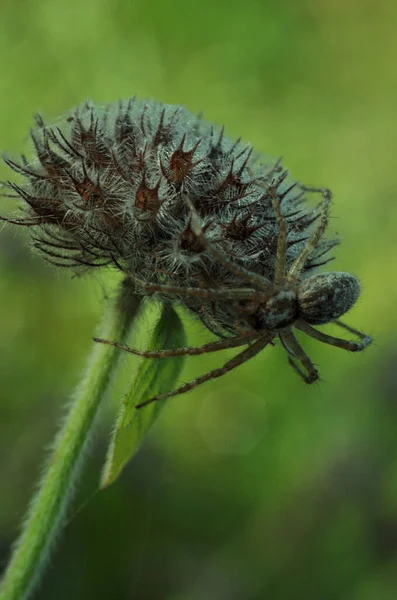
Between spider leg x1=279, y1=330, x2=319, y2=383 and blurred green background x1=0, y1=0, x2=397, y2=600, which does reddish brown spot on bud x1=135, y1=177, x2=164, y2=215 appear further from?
spider leg x1=279, y1=330, x2=319, y2=383

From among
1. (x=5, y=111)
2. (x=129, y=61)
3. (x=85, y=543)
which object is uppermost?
(x=129, y=61)

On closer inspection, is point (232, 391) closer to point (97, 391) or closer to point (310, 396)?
point (310, 396)

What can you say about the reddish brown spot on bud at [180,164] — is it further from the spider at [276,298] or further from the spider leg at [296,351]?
the spider leg at [296,351]

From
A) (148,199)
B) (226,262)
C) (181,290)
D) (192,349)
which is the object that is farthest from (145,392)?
(148,199)

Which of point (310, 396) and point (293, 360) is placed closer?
point (293, 360)

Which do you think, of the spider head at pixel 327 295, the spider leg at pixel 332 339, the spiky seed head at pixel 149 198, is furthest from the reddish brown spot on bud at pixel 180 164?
the spider leg at pixel 332 339

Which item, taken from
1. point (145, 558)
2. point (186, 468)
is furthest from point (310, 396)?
point (145, 558)
